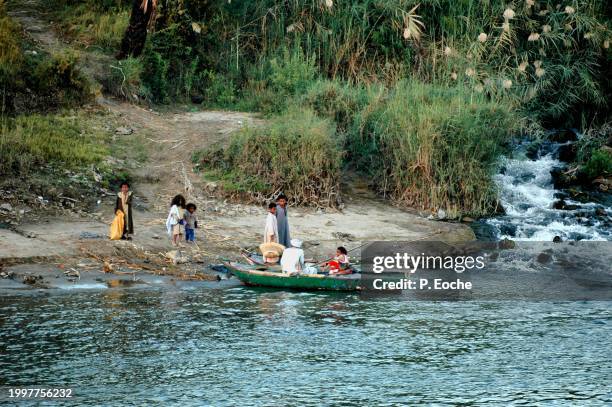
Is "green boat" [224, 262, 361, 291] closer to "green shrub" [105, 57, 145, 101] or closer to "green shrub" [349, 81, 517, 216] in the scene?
"green shrub" [349, 81, 517, 216]

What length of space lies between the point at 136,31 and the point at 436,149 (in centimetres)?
755

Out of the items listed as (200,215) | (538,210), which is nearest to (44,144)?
(200,215)

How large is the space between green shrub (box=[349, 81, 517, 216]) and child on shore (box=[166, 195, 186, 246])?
5.47 meters

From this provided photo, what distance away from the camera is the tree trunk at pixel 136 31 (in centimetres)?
2477

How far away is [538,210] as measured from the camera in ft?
73.2

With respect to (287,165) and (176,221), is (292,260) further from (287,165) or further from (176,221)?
(287,165)

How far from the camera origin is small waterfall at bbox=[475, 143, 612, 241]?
69.1ft

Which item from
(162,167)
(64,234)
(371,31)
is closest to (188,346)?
(64,234)

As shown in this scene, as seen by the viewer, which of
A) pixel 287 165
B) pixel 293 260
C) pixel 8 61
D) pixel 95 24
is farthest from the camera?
pixel 95 24

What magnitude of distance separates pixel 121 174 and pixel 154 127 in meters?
2.68

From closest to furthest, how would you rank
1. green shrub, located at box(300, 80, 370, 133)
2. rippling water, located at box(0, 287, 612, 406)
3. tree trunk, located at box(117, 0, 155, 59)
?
1. rippling water, located at box(0, 287, 612, 406)
2. green shrub, located at box(300, 80, 370, 133)
3. tree trunk, located at box(117, 0, 155, 59)

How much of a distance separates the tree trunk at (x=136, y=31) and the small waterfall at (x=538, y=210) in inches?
332

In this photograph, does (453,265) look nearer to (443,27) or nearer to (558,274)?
(558,274)

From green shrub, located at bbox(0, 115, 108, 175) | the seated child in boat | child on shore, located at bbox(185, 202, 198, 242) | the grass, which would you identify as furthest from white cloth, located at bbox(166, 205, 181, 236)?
the grass
